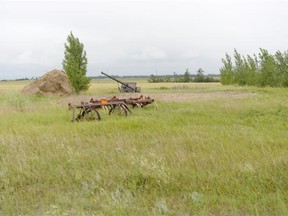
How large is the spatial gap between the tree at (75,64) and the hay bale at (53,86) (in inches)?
34.2

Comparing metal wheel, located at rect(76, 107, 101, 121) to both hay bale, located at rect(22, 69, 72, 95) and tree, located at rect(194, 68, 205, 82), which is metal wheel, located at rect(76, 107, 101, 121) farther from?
tree, located at rect(194, 68, 205, 82)

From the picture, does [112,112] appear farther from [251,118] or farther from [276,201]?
[276,201]

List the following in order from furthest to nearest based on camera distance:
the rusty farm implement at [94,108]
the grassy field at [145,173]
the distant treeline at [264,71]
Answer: the distant treeline at [264,71], the rusty farm implement at [94,108], the grassy field at [145,173]

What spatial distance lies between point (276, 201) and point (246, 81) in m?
46.7

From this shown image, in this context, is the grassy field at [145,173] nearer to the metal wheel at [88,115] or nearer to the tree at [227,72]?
the metal wheel at [88,115]

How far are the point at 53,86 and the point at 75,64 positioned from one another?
3.04 metres

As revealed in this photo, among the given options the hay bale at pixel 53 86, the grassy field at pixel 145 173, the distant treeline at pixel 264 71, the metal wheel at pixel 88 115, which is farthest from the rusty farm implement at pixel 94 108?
the distant treeline at pixel 264 71

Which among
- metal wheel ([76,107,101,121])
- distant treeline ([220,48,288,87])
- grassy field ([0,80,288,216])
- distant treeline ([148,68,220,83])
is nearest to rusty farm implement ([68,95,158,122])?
metal wheel ([76,107,101,121])

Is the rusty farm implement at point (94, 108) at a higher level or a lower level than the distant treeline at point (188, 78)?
lower

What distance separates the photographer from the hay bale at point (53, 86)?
90.0ft

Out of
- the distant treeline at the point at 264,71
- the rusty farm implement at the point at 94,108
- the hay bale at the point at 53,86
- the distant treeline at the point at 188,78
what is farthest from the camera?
the distant treeline at the point at 188,78

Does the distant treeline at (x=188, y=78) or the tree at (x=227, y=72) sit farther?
the distant treeline at (x=188, y=78)

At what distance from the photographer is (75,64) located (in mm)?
28547

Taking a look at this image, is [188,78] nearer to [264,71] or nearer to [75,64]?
[264,71]
